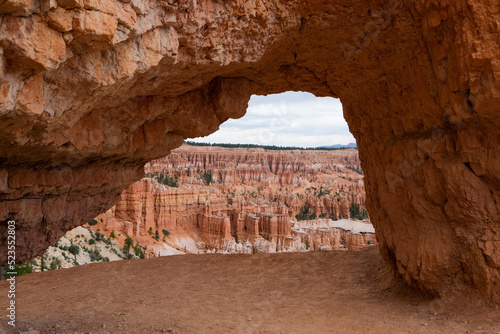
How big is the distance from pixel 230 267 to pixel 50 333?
187 inches

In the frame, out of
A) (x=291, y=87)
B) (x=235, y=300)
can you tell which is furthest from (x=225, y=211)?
(x=235, y=300)

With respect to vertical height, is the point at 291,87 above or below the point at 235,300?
above

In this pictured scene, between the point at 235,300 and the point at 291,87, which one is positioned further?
the point at 291,87

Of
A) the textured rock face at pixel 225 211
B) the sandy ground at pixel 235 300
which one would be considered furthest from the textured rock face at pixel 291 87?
the textured rock face at pixel 225 211

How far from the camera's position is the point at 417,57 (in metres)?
5.52

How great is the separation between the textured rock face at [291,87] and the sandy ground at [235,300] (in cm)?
73

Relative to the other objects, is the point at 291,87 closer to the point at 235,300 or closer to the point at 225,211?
the point at 235,300

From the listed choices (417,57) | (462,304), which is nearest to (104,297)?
(462,304)

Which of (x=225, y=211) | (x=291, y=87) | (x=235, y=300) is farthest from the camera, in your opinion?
(x=225, y=211)

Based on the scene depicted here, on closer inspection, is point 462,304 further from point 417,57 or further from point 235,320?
point 417,57

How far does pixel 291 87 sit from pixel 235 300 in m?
5.04

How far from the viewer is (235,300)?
6562 millimetres

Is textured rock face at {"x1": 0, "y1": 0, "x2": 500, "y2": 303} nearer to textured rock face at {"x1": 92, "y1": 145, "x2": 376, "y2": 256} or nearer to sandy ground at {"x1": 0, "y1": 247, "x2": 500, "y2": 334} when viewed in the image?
sandy ground at {"x1": 0, "y1": 247, "x2": 500, "y2": 334}

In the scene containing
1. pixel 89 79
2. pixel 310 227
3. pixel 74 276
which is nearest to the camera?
pixel 89 79
